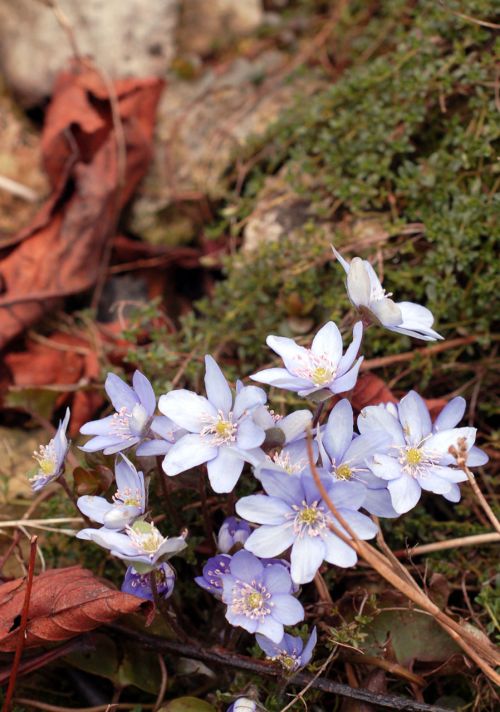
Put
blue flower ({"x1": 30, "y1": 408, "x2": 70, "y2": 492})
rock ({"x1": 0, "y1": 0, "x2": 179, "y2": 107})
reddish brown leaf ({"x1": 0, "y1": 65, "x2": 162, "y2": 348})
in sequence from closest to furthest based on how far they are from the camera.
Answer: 1. blue flower ({"x1": 30, "y1": 408, "x2": 70, "y2": 492})
2. reddish brown leaf ({"x1": 0, "y1": 65, "x2": 162, "y2": 348})
3. rock ({"x1": 0, "y1": 0, "x2": 179, "y2": 107})

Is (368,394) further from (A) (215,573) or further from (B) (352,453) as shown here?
(A) (215,573)

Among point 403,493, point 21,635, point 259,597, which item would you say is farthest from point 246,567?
point 21,635

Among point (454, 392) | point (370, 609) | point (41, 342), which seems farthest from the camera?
point (41, 342)

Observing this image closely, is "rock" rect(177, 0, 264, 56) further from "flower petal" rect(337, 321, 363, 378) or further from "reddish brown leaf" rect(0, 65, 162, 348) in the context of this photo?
"flower petal" rect(337, 321, 363, 378)

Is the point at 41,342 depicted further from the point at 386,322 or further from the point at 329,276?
the point at 386,322

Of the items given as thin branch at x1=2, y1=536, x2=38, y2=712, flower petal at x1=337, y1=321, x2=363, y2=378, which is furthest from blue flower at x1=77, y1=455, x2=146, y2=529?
flower petal at x1=337, y1=321, x2=363, y2=378

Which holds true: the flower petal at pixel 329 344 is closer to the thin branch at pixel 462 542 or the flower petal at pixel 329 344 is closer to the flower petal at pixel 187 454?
the flower petal at pixel 187 454

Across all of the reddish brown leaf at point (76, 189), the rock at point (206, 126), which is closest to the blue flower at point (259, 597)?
the reddish brown leaf at point (76, 189)

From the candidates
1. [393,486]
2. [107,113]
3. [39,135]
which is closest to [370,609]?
[393,486]
